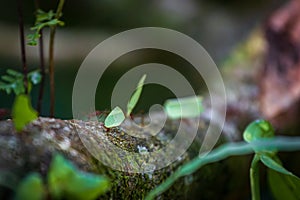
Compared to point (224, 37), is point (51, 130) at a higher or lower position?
lower

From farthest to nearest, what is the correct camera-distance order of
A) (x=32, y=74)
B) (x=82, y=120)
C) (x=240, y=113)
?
(x=240, y=113), (x=32, y=74), (x=82, y=120)

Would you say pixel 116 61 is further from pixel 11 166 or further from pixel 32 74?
pixel 11 166

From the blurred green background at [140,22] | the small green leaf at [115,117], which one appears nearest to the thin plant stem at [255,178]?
the small green leaf at [115,117]

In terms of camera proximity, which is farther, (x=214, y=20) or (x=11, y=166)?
(x=214, y=20)

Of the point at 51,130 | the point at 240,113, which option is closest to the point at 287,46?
the point at 240,113

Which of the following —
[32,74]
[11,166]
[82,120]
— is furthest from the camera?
[32,74]

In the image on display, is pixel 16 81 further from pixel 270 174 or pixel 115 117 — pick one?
pixel 270 174

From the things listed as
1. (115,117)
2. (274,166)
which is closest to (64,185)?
(115,117)

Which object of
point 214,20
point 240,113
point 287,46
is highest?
point 214,20
